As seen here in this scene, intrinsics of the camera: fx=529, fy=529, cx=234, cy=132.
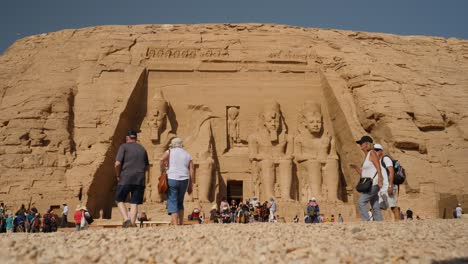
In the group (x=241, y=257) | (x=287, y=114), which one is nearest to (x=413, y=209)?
(x=287, y=114)

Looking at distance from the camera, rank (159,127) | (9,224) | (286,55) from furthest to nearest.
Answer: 1. (286,55)
2. (159,127)
3. (9,224)

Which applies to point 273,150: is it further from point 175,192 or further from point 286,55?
point 175,192

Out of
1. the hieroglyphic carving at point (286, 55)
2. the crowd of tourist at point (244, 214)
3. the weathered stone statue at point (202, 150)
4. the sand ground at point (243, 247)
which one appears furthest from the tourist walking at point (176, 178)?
the hieroglyphic carving at point (286, 55)

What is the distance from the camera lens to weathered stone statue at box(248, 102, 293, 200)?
1539 cm

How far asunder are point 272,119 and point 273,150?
941 millimetres

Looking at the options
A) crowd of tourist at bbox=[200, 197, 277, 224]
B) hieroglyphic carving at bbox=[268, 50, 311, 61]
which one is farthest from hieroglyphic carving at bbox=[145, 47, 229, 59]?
crowd of tourist at bbox=[200, 197, 277, 224]

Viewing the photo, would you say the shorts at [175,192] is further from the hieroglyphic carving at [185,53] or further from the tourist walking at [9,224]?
the hieroglyphic carving at [185,53]

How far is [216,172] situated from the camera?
619 inches

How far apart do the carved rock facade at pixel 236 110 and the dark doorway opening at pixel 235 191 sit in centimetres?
4

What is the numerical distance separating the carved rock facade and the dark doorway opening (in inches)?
1.5

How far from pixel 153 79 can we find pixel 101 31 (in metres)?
2.53

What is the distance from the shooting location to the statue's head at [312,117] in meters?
16.0

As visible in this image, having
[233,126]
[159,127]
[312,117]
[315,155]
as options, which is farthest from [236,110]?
[315,155]

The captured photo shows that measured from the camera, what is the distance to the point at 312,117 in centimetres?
1605
